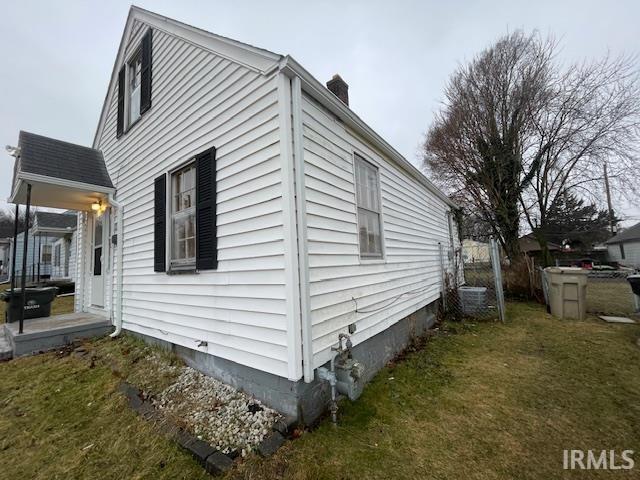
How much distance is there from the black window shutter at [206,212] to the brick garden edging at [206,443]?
1663 mm

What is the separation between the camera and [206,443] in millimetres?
2359

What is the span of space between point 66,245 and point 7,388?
17405 millimetres

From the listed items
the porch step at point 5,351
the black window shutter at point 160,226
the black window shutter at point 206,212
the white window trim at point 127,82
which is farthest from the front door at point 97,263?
the black window shutter at point 206,212

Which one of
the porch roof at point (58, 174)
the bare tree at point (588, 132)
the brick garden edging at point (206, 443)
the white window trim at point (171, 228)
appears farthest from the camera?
the bare tree at point (588, 132)

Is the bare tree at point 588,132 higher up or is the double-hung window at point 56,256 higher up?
the bare tree at point 588,132

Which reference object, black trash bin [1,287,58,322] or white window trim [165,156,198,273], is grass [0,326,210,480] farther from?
black trash bin [1,287,58,322]

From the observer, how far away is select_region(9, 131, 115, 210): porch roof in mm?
5138

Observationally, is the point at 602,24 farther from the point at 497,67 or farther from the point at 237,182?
the point at 237,182

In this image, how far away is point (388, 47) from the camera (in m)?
12.1

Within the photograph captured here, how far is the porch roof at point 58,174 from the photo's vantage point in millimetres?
5138

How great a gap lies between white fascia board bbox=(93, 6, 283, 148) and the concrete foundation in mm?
3289

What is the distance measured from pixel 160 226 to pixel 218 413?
3041 millimetres

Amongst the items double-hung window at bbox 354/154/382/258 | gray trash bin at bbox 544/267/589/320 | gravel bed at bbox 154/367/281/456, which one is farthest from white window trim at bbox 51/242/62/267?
gray trash bin at bbox 544/267/589/320

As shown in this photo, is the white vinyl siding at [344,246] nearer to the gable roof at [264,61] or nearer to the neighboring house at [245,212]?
the neighboring house at [245,212]
